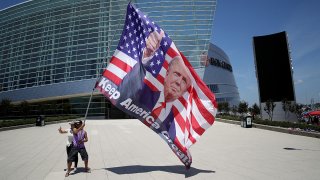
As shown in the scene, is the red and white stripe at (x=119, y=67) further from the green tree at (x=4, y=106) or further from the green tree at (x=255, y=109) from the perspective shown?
the green tree at (x=4, y=106)

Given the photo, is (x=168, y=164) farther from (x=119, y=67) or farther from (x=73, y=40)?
(x=73, y=40)

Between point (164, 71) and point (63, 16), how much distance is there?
6253cm

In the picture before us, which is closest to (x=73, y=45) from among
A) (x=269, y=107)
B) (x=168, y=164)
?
(x=269, y=107)

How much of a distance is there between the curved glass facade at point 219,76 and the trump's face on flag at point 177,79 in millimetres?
68790

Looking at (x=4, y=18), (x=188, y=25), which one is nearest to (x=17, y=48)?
(x=4, y=18)

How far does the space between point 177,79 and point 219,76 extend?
257ft

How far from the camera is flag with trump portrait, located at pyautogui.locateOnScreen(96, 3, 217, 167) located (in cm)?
786

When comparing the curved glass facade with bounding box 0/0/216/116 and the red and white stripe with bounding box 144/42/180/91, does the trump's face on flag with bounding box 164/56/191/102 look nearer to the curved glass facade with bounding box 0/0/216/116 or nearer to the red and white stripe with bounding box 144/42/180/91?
the red and white stripe with bounding box 144/42/180/91

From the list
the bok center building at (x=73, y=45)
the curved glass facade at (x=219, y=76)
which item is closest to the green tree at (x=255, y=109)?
the bok center building at (x=73, y=45)

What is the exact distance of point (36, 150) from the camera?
43.9 feet

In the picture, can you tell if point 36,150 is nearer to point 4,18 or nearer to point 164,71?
point 164,71

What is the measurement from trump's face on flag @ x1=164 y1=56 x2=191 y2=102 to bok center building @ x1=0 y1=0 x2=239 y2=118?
4633 centimetres

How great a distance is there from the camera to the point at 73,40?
6162 centimetres

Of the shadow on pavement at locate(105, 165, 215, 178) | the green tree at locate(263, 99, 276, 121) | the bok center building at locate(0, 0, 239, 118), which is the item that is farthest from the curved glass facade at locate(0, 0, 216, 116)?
the shadow on pavement at locate(105, 165, 215, 178)
